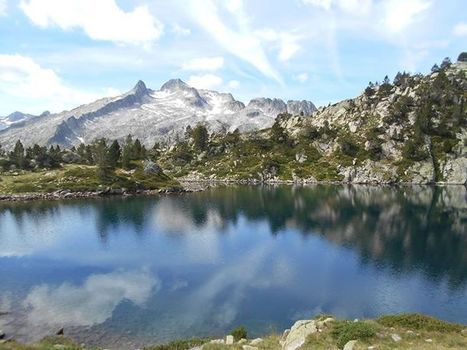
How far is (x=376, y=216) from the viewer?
123438 mm

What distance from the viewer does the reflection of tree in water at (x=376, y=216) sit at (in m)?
82.1

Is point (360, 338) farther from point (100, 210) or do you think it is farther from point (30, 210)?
point (30, 210)

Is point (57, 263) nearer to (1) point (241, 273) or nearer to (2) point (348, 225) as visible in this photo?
(1) point (241, 273)

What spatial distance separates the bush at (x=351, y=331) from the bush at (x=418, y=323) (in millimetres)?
5091

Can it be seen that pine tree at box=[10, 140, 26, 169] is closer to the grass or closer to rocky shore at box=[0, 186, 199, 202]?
the grass

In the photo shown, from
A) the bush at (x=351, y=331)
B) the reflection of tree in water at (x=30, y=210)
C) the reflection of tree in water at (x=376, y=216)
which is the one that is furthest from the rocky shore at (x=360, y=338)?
the reflection of tree in water at (x=30, y=210)

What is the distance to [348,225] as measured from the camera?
367 ft

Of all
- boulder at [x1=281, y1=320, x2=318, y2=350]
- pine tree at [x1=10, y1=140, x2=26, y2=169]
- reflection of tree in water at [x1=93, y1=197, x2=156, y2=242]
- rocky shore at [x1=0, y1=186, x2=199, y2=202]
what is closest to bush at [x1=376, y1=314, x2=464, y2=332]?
boulder at [x1=281, y1=320, x2=318, y2=350]

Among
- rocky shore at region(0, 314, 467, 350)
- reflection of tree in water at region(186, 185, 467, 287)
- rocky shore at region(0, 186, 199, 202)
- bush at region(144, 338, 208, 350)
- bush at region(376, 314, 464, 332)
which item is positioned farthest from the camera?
rocky shore at region(0, 186, 199, 202)

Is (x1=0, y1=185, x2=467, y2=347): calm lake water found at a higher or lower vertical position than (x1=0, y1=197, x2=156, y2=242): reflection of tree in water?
lower

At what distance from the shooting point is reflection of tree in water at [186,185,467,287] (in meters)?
82.1

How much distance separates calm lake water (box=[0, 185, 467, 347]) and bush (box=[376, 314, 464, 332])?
50.6 ft

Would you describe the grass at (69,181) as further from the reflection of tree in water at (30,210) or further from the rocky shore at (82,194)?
the reflection of tree in water at (30,210)

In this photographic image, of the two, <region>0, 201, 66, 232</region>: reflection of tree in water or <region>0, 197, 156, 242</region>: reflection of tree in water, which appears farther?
<region>0, 201, 66, 232</region>: reflection of tree in water
